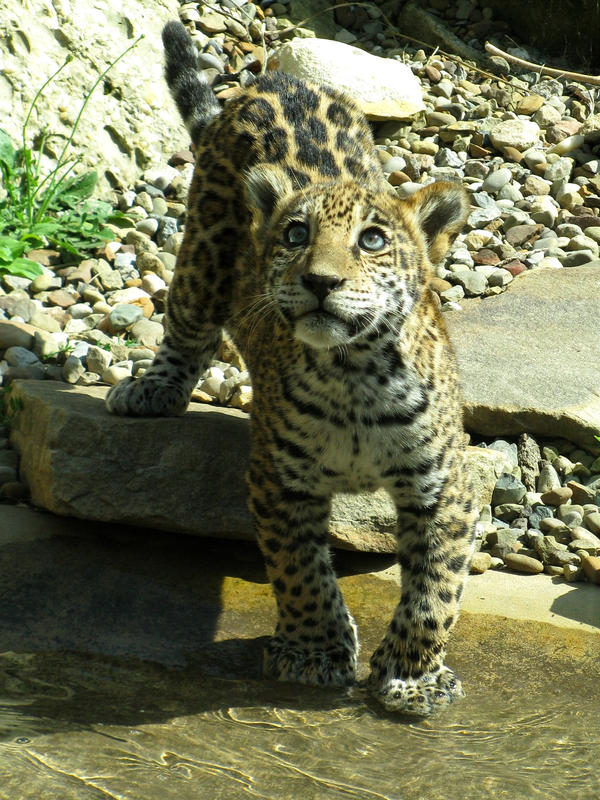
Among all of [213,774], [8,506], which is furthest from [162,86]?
[213,774]

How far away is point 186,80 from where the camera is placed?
7.39m

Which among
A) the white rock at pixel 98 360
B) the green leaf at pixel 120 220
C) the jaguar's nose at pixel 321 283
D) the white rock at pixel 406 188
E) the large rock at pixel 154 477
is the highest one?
the white rock at pixel 406 188

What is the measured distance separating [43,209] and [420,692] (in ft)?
19.4

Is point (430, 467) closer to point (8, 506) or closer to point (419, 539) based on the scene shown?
point (419, 539)

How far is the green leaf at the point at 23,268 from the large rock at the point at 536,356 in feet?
11.0

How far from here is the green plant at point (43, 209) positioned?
9.28 meters

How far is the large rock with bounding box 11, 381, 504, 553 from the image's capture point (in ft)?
19.7

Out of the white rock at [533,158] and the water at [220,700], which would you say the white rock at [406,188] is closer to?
the white rock at [533,158]

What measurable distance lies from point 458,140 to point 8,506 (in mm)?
6568

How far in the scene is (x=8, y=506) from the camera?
6500 mm

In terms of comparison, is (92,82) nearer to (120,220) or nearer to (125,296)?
(120,220)

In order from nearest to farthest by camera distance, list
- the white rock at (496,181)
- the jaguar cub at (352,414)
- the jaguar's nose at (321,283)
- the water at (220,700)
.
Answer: the water at (220,700), the jaguar's nose at (321,283), the jaguar cub at (352,414), the white rock at (496,181)

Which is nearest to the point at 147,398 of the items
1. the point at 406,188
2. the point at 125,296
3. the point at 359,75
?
the point at 125,296

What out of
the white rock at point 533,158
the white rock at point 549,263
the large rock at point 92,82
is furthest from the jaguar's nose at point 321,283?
the white rock at point 533,158
